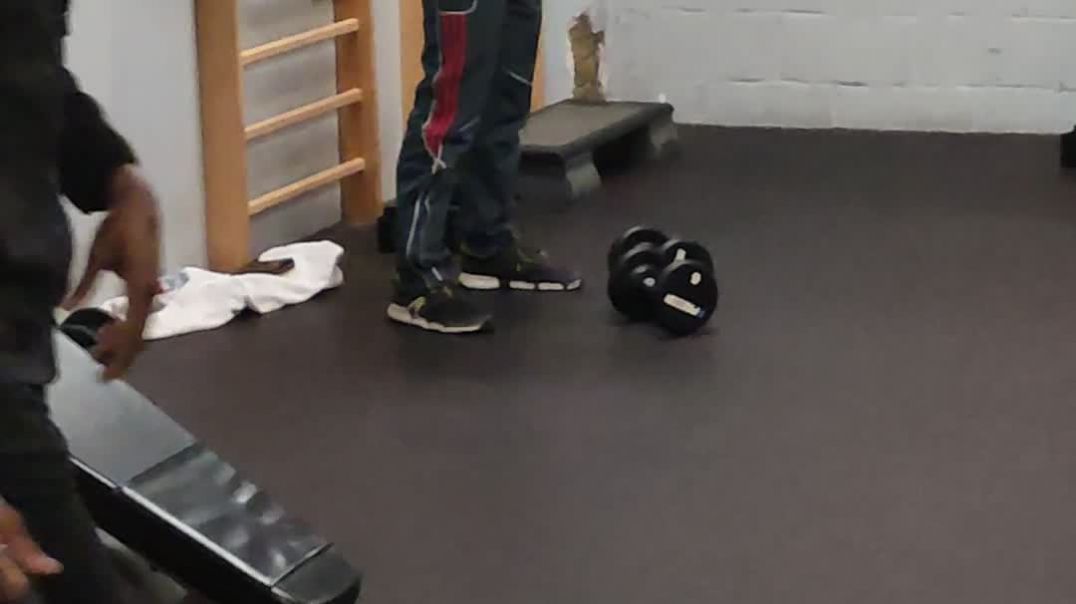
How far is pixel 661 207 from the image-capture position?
4.12 meters

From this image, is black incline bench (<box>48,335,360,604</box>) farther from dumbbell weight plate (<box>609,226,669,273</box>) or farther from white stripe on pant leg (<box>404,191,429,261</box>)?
dumbbell weight plate (<box>609,226,669,273</box>)

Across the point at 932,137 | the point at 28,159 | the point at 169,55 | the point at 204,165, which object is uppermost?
the point at 28,159

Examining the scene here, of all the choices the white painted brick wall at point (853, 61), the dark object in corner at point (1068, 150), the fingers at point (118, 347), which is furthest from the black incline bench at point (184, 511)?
the white painted brick wall at point (853, 61)

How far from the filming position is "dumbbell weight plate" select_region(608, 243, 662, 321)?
3.09 m

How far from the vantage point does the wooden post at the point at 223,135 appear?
338 centimetres

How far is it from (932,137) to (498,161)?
2094mm

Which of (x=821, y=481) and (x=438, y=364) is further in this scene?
(x=438, y=364)

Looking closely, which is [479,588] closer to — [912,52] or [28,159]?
[28,159]

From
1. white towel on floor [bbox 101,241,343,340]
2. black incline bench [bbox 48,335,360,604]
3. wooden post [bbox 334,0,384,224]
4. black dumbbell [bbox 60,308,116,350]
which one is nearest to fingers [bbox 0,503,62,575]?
black incline bench [bbox 48,335,360,604]

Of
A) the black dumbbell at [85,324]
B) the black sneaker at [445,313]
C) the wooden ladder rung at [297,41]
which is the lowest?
the black sneaker at [445,313]

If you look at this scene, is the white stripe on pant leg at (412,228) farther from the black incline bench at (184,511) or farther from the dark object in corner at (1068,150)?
the dark object in corner at (1068,150)

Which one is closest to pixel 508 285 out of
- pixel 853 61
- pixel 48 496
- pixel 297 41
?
pixel 297 41

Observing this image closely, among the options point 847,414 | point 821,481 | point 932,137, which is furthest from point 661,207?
point 821,481

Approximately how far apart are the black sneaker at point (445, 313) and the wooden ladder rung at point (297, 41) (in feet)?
2.25
